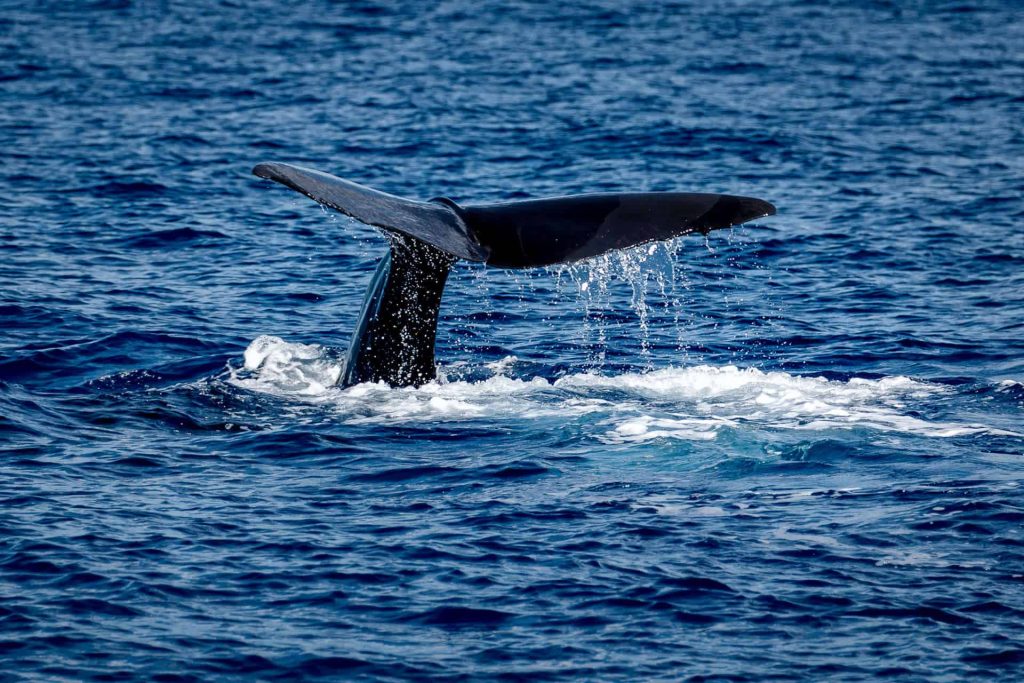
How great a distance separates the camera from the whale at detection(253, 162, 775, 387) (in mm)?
10086

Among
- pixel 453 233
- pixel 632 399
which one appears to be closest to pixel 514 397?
pixel 632 399

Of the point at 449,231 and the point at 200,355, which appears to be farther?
Answer: the point at 200,355

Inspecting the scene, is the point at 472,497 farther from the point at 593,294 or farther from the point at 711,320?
the point at 593,294

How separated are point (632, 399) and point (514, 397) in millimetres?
1053

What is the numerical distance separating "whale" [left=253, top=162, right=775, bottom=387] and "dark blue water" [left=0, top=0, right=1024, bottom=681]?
1.11ft

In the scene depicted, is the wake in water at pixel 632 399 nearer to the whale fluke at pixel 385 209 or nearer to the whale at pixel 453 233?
the whale at pixel 453 233

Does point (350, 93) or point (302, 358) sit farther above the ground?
point (350, 93)

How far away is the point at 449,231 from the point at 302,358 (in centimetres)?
397

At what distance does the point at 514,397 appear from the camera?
42.0 feet

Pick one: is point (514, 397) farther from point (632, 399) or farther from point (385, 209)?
point (385, 209)

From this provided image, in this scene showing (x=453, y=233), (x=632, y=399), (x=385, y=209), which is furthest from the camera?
(x=632, y=399)

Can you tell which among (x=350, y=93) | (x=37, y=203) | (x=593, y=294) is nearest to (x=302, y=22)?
(x=350, y=93)

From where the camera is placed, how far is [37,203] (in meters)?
19.8

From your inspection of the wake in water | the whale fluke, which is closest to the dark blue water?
the wake in water
